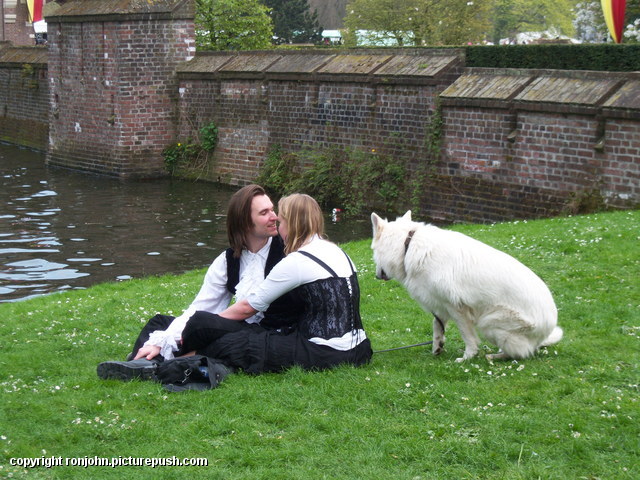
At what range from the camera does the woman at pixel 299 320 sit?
637 cm

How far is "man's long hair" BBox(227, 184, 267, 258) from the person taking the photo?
6.71 m

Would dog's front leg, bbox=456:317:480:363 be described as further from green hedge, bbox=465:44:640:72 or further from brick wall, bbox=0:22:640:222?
green hedge, bbox=465:44:640:72

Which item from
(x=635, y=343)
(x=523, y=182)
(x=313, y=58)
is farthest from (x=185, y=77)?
(x=635, y=343)

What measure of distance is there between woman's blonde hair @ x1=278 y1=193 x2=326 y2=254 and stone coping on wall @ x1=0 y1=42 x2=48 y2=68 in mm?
31279

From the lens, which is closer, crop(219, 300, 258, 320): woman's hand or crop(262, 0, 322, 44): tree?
crop(219, 300, 258, 320): woman's hand

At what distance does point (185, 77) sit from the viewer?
2755 cm

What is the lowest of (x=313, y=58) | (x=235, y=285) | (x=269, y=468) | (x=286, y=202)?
(x=269, y=468)

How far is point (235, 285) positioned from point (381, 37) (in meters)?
33.6

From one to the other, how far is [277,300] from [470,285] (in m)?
1.50

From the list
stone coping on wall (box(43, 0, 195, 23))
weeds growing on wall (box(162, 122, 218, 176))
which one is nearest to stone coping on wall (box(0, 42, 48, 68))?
stone coping on wall (box(43, 0, 195, 23))

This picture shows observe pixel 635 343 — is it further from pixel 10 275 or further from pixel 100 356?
pixel 10 275

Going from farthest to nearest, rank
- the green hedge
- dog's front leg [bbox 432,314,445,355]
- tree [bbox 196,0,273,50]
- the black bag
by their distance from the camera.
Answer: tree [bbox 196,0,273,50] → the green hedge → dog's front leg [bbox 432,314,445,355] → the black bag

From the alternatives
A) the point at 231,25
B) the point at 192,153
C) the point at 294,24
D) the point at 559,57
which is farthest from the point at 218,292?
the point at 294,24

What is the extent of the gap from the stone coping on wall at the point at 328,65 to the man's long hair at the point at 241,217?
13.5 meters
